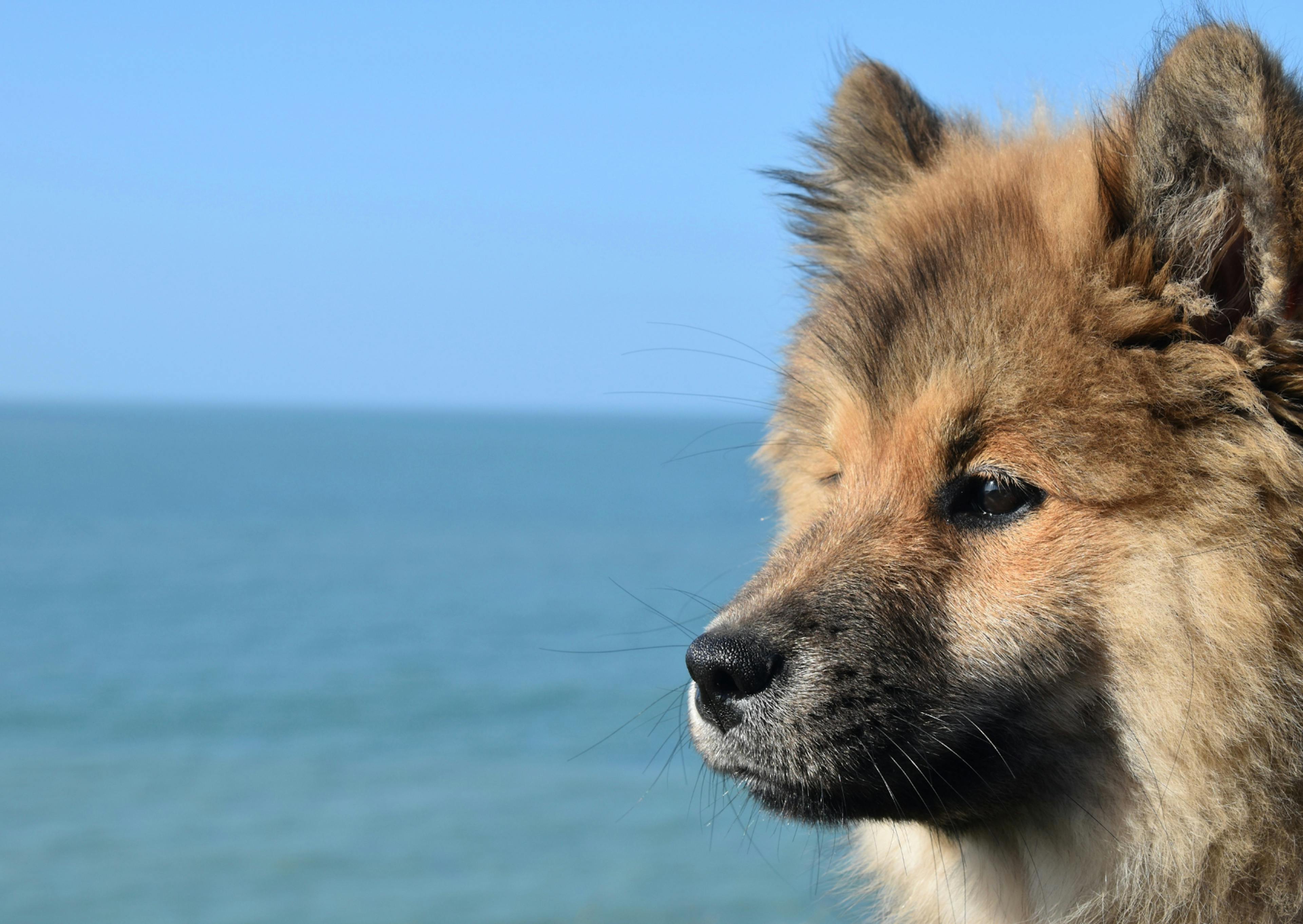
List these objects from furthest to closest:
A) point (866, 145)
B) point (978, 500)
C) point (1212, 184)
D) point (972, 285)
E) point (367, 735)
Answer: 1. point (367, 735)
2. point (866, 145)
3. point (972, 285)
4. point (978, 500)
5. point (1212, 184)

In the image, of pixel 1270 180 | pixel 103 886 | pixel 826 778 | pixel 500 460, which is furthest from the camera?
pixel 500 460

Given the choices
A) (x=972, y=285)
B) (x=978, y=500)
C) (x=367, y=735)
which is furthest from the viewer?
(x=367, y=735)

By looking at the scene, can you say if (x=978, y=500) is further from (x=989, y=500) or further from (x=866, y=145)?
(x=866, y=145)

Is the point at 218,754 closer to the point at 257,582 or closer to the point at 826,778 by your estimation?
the point at 257,582

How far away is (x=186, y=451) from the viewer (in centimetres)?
12662

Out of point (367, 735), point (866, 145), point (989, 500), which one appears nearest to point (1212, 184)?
point (989, 500)

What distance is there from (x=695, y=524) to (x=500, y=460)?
64.0 m

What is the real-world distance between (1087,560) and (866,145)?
1.90 metres

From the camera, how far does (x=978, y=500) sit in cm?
299

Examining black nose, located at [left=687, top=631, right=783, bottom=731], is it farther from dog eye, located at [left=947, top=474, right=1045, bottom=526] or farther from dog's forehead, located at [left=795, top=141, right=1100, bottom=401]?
dog's forehead, located at [left=795, top=141, right=1100, bottom=401]

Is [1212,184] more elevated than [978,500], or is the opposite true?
[1212,184]

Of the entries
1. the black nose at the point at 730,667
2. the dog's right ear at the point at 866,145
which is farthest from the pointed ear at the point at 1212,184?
the black nose at the point at 730,667

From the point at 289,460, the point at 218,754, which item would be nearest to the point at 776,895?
the point at 218,754

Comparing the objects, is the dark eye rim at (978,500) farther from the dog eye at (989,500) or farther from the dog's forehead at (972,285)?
the dog's forehead at (972,285)
